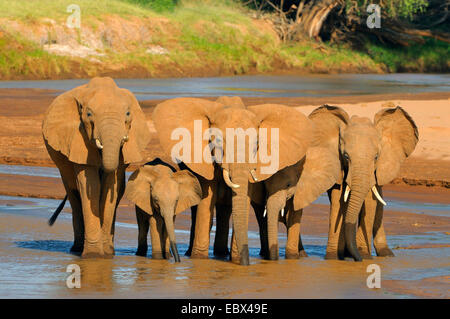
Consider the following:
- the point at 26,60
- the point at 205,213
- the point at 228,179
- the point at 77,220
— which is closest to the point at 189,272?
the point at 205,213

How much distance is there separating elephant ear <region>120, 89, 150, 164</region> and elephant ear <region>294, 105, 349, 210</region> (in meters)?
1.86

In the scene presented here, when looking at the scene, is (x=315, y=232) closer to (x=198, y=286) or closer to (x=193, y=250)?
Result: (x=193, y=250)

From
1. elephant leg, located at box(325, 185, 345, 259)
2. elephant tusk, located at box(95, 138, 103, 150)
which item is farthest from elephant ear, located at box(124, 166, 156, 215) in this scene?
elephant leg, located at box(325, 185, 345, 259)

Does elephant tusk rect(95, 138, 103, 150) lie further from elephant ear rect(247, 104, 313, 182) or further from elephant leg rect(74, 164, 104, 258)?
elephant ear rect(247, 104, 313, 182)

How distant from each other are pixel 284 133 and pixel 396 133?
1478mm

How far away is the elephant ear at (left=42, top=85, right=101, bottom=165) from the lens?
421 inches

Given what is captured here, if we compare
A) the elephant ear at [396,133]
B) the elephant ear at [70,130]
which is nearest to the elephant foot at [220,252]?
the elephant ear at [70,130]

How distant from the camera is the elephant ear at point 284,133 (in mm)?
11023

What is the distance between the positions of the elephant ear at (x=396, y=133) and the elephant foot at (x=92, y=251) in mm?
3417

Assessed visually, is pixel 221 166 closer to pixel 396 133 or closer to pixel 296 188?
pixel 296 188

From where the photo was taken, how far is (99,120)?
34.0 ft

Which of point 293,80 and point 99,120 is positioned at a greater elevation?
point 99,120

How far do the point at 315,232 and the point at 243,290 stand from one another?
4.10 meters

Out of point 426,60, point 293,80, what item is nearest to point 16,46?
point 293,80
